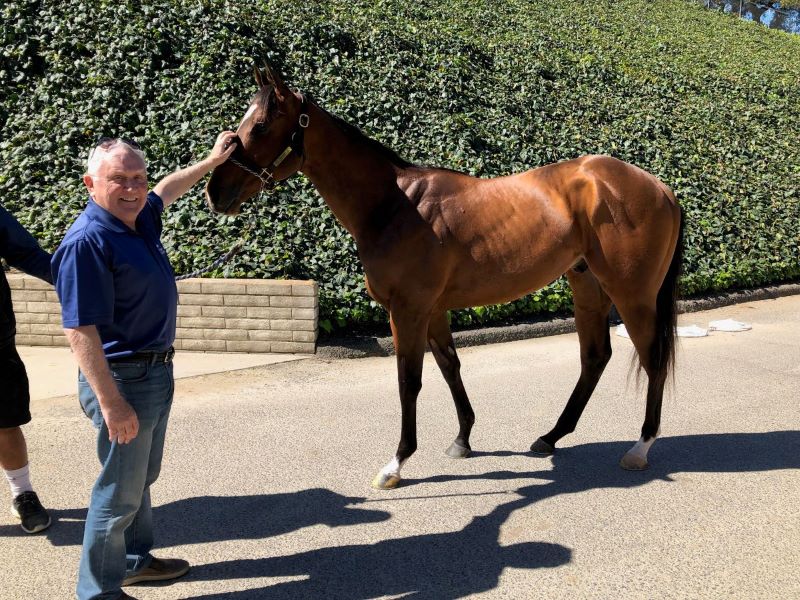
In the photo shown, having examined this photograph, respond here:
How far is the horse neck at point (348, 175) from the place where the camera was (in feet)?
12.3

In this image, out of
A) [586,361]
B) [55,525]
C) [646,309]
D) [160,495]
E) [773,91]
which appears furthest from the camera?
[773,91]

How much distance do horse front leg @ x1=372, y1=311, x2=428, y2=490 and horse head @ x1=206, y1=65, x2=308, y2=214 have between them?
99cm

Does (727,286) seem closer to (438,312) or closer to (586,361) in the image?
(586,361)

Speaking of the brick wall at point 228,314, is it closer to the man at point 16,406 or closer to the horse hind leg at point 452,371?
the horse hind leg at point 452,371

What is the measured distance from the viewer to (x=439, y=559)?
3.11 metres

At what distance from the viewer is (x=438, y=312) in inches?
164

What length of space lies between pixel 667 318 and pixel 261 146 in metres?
2.56

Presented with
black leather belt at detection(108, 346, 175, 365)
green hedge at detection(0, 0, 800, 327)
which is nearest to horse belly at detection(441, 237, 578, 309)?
black leather belt at detection(108, 346, 175, 365)

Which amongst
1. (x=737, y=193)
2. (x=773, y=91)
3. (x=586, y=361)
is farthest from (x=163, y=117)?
(x=773, y=91)

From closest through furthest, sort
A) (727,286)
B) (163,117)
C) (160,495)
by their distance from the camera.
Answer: (160,495) → (163,117) → (727,286)

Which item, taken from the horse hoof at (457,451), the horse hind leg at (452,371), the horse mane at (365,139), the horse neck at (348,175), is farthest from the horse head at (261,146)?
the horse hoof at (457,451)

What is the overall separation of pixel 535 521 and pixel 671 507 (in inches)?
28.6

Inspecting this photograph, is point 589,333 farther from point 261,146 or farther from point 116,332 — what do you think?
point 116,332

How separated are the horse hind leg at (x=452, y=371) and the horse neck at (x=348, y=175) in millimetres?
809
